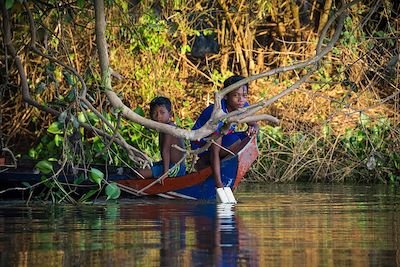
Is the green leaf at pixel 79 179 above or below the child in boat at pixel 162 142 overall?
below

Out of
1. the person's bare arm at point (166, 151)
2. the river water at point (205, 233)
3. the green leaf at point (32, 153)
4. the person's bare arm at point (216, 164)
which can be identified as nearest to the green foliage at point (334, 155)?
the green leaf at point (32, 153)

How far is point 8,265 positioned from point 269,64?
13.1m

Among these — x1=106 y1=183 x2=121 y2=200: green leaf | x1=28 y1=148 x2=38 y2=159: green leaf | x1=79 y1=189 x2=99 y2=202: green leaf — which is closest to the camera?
x1=106 y1=183 x2=121 y2=200: green leaf

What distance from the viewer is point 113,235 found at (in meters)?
8.47

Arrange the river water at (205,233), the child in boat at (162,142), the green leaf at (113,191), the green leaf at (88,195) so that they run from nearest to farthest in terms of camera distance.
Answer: the river water at (205,233) < the green leaf at (113,191) < the green leaf at (88,195) < the child in boat at (162,142)

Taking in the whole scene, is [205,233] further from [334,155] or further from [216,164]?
[334,155]

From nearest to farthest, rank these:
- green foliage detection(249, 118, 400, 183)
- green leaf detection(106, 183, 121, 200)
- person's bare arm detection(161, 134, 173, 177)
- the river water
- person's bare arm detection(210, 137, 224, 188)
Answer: the river water → green leaf detection(106, 183, 121, 200) → person's bare arm detection(210, 137, 224, 188) → person's bare arm detection(161, 134, 173, 177) → green foliage detection(249, 118, 400, 183)

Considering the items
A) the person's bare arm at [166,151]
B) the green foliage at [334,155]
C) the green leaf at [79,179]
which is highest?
the green foliage at [334,155]

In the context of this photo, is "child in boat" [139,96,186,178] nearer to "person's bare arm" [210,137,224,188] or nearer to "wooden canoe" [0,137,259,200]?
"wooden canoe" [0,137,259,200]

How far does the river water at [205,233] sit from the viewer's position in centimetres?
701

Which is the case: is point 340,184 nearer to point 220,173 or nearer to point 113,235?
point 220,173

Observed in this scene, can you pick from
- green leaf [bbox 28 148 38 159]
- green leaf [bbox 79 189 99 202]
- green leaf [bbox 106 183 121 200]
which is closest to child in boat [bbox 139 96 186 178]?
green leaf [bbox 79 189 99 202]

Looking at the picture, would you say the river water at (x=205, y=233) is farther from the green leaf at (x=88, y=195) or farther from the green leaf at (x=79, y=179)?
the green leaf at (x=79, y=179)

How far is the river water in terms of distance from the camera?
7.01 m
